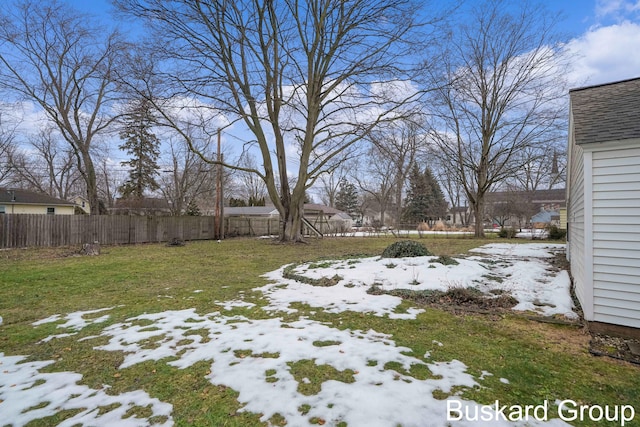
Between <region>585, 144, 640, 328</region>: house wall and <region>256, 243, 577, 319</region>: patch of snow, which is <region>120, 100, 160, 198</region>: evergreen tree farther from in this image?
<region>585, 144, 640, 328</region>: house wall

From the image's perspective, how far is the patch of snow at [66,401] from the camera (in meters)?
2.11

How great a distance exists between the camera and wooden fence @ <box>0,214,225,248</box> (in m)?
12.6

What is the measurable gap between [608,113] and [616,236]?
1.66 metres

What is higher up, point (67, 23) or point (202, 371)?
point (67, 23)

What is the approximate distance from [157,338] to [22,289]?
15.9 ft

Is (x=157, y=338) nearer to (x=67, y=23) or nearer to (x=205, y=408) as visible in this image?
(x=205, y=408)

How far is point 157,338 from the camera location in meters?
3.58

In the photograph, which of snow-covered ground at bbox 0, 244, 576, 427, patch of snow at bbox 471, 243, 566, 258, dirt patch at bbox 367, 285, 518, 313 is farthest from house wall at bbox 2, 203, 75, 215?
patch of snow at bbox 471, 243, 566, 258

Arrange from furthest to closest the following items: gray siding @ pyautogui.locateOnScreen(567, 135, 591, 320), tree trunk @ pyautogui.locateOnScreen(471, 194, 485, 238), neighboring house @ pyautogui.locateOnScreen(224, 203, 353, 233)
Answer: neighboring house @ pyautogui.locateOnScreen(224, 203, 353, 233) < tree trunk @ pyautogui.locateOnScreen(471, 194, 485, 238) < gray siding @ pyautogui.locateOnScreen(567, 135, 591, 320)

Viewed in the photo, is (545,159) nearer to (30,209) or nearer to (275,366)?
(275,366)

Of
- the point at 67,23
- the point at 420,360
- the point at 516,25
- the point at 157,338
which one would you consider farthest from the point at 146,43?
the point at 516,25

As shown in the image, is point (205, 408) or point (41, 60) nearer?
point (205, 408)

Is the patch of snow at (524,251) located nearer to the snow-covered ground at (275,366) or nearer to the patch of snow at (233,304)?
the snow-covered ground at (275,366)

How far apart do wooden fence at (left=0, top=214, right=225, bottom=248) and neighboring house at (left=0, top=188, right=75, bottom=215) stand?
12.3 m
